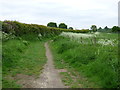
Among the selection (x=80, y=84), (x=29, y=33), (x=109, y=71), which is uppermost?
(x=29, y=33)

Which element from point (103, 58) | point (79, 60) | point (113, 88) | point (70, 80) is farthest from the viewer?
point (79, 60)

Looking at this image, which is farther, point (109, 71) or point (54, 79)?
point (54, 79)

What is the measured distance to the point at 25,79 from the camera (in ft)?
Result: 24.9

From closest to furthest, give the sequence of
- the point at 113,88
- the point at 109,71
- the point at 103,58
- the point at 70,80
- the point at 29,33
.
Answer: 1. the point at 113,88
2. the point at 109,71
3. the point at 70,80
4. the point at 103,58
5. the point at 29,33

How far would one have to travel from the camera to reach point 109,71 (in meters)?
6.99

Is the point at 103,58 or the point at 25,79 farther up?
the point at 103,58

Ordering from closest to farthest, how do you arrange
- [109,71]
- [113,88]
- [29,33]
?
[113,88]
[109,71]
[29,33]

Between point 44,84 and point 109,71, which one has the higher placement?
point 109,71

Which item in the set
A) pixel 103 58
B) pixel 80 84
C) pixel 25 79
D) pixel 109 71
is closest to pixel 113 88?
pixel 109 71

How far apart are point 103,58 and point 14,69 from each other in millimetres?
4345

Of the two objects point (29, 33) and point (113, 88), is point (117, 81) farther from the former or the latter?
point (29, 33)

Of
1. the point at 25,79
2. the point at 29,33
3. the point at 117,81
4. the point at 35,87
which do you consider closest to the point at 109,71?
the point at 117,81

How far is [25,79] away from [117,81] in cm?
365

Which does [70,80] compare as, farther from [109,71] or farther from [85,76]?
[109,71]
